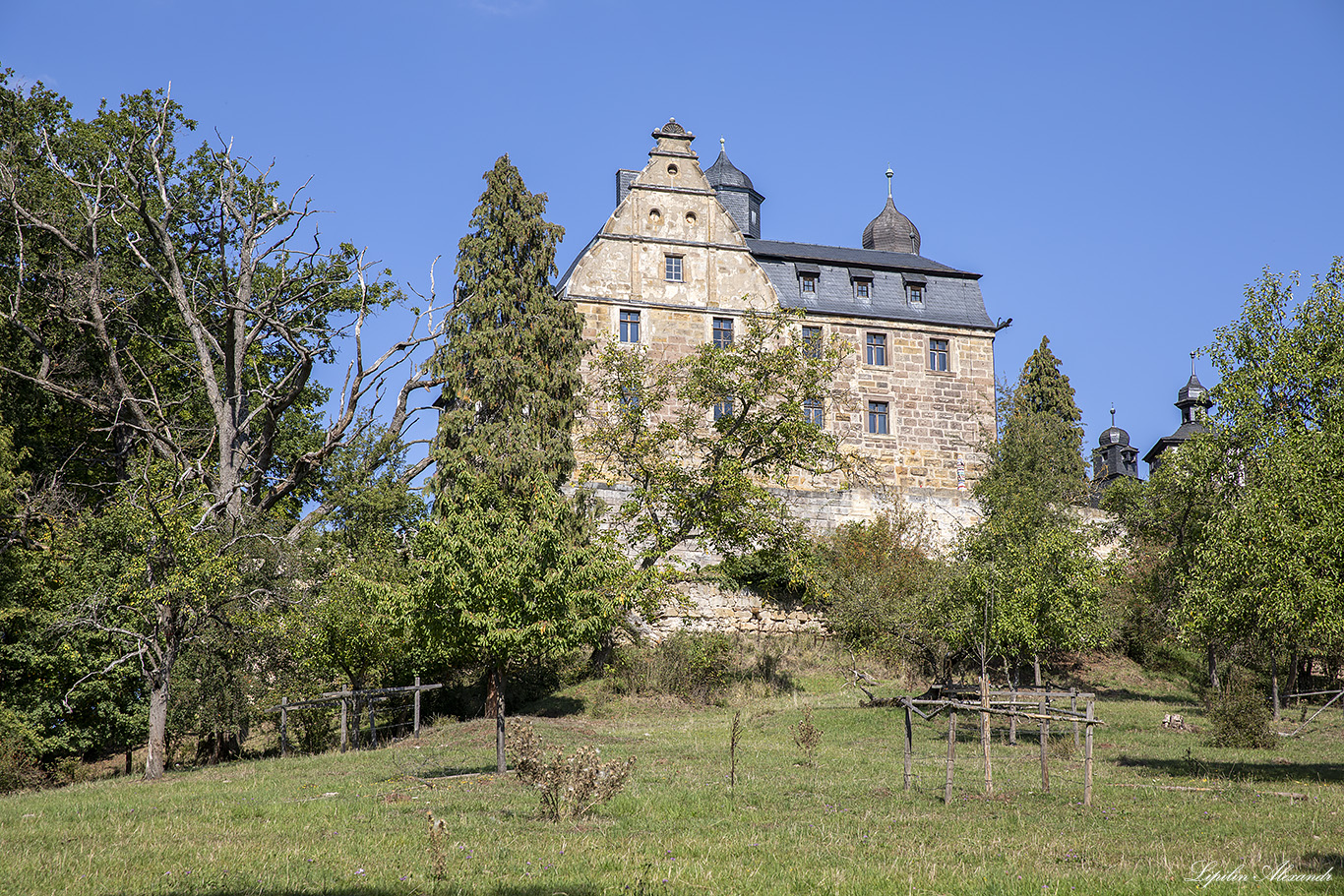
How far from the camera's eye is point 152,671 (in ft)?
73.7

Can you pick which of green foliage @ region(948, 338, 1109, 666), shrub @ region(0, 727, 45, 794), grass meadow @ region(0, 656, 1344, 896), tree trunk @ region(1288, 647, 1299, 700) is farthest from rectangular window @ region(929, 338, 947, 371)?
shrub @ region(0, 727, 45, 794)

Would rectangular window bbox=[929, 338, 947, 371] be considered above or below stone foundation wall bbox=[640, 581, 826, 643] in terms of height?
above

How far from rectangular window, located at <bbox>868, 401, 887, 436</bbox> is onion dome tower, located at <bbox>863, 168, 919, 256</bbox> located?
50.0 feet

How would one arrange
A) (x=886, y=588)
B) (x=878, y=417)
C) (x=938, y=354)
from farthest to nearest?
(x=938, y=354) < (x=878, y=417) < (x=886, y=588)

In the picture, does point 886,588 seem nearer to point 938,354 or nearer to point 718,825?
point 938,354

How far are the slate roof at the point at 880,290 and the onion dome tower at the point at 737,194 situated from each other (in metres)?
12.8

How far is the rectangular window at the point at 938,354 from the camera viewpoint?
45.2m

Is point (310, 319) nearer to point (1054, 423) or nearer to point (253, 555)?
point (253, 555)

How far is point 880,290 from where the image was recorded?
149ft

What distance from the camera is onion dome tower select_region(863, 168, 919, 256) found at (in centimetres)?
5738

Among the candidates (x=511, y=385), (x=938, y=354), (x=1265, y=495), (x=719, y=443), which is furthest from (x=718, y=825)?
(x=938, y=354)

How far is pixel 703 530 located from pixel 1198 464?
11.5 metres

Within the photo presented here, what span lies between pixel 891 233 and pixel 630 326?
69.4 ft

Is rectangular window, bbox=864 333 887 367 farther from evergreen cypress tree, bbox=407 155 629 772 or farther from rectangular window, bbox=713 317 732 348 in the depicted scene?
evergreen cypress tree, bbox=407 155 629 772
